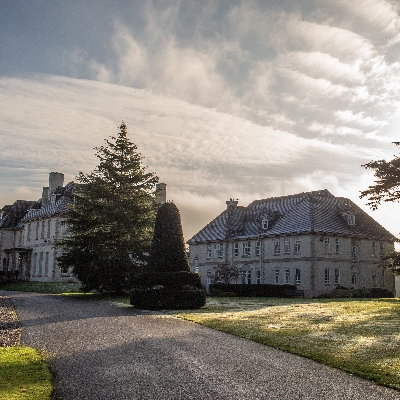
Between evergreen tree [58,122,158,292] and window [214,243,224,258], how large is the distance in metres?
20.3

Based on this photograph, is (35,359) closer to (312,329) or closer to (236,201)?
(312,329)

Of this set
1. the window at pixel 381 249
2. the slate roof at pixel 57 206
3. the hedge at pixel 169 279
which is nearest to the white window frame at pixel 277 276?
the window at pixel 381 249

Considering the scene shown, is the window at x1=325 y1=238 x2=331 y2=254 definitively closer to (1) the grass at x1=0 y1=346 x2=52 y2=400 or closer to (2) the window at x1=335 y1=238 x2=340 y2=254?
(2) the window at x1=335 y1=238 x2=340 y2=254

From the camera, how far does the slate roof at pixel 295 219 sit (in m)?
47.9

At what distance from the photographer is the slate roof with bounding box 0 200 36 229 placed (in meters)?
67.6

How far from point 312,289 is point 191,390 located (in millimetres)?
38521

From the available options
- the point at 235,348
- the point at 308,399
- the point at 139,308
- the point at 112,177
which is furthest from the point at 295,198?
the point at 308,399

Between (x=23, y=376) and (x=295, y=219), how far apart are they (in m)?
42.4

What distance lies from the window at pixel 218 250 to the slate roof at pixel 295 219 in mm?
985

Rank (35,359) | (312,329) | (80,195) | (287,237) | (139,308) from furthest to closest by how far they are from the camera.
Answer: (287,237) < (80,195) < (139,308) < (312,329) < (35,359)

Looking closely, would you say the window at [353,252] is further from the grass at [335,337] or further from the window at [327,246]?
the grass at [335,337]

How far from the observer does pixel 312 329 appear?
51.9ft

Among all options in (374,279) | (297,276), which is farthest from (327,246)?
(374,279)

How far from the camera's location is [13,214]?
68.6 metres
